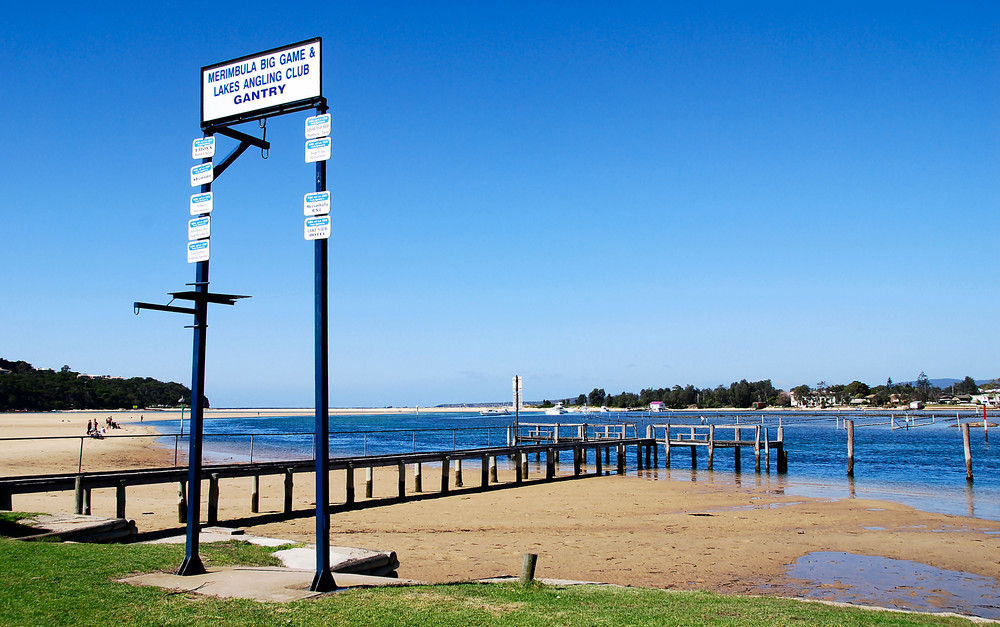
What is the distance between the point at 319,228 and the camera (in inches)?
348

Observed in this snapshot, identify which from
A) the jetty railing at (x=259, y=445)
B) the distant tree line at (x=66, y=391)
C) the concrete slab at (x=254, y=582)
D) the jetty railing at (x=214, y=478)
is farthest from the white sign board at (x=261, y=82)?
the distant tree line at (x=66, y=391)

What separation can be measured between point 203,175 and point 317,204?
202 centimetres

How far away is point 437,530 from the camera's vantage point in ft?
59.0

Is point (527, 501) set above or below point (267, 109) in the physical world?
below

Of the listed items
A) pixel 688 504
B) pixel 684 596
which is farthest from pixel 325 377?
pixel 688 504

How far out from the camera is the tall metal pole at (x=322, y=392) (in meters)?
8.34

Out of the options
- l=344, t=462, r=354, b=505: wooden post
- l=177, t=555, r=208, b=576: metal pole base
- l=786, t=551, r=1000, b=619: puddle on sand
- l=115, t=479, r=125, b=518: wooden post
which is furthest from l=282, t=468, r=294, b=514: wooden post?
l=786, t=551, r=1000, b=619: puddle on sand

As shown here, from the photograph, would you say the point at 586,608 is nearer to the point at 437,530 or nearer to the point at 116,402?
the point at 437,530

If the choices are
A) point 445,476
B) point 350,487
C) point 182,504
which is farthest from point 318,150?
point 445,476

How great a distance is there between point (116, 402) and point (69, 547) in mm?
185019

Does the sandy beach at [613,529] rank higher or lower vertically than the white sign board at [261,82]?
lower

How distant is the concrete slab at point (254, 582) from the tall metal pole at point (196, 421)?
21 cm

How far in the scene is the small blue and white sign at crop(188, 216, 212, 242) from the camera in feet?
31.8

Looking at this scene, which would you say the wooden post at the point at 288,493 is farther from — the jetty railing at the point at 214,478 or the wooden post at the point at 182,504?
the wooden post at the point at 182,504
